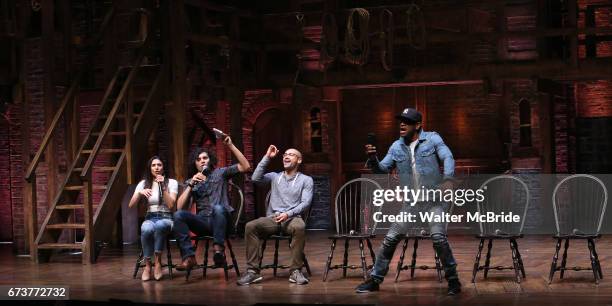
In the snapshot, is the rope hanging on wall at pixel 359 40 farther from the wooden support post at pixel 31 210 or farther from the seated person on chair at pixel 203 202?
the wooden support post at pixel 31 210

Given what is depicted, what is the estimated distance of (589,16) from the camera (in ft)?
45.5

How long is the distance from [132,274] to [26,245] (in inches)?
113

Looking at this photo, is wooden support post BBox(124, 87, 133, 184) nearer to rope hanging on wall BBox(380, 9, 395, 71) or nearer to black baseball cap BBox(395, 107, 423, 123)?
rope hanging on wall BBox(380, 9, 395, 71)

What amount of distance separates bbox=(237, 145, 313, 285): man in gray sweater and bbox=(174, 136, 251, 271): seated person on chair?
1.49 ft

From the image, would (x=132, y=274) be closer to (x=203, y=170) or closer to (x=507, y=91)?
(x=203, y=170)

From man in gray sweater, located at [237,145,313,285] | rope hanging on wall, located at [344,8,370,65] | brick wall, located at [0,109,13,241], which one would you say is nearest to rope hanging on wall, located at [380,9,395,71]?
rope hanging on wall, located at [344,8,370,65]

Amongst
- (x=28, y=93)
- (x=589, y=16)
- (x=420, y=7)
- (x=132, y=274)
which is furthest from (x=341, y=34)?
(x=132, y=274)

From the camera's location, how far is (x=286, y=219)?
918 cm

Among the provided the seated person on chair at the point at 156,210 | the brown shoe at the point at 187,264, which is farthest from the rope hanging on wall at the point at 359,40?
the brown shoe at the point at 187,264

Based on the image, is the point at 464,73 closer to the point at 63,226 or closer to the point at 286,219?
the point at 286,219

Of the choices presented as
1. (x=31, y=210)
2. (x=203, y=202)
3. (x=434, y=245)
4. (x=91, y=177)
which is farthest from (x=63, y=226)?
(x=434, y=245)

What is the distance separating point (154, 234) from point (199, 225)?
0.43m

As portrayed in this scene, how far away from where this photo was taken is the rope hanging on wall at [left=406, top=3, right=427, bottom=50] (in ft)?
42.4

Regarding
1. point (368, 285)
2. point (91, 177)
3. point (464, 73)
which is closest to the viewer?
point (368, 285)
